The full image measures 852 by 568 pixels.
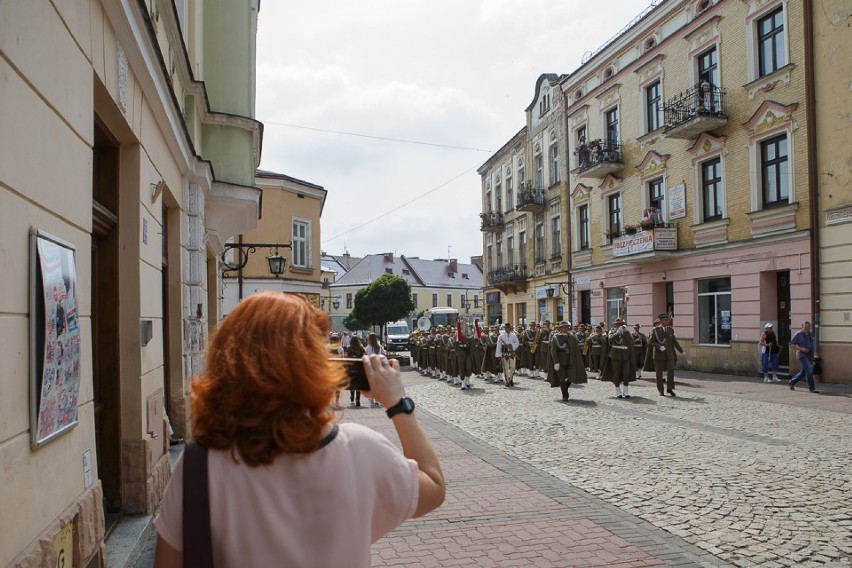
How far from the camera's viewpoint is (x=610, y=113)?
2736cm

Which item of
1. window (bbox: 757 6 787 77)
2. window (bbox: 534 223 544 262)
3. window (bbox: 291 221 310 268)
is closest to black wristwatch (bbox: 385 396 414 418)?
window (bbox: 757 6 787 77)

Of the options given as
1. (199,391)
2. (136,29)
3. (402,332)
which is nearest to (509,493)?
(136,29)

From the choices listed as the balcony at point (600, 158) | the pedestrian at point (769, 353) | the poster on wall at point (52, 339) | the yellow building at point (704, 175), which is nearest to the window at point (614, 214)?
the yellow building at point (704, 175)

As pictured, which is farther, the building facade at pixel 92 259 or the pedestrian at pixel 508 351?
the pedestrian at pixel 508 351

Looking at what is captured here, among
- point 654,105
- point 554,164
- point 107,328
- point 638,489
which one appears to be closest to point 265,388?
point 107,328

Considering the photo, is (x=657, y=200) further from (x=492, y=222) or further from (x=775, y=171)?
(x=492, y=222)

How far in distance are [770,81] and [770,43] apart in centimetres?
112

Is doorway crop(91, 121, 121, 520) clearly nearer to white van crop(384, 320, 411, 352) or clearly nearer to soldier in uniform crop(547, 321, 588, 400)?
soldier in uniform crop(547, 321, 588, 400)

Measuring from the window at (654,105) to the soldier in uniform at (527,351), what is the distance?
8.20 m

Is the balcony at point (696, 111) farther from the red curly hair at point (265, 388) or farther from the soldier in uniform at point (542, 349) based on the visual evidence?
the red curly hair at point (265, 388)

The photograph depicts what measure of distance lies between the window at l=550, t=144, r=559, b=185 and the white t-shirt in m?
31.5

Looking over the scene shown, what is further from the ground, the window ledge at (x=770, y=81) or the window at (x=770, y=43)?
the window at (x=770, y=43)

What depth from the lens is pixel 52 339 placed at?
3.11 m

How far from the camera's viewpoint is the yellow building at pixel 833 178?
53.6 ft
